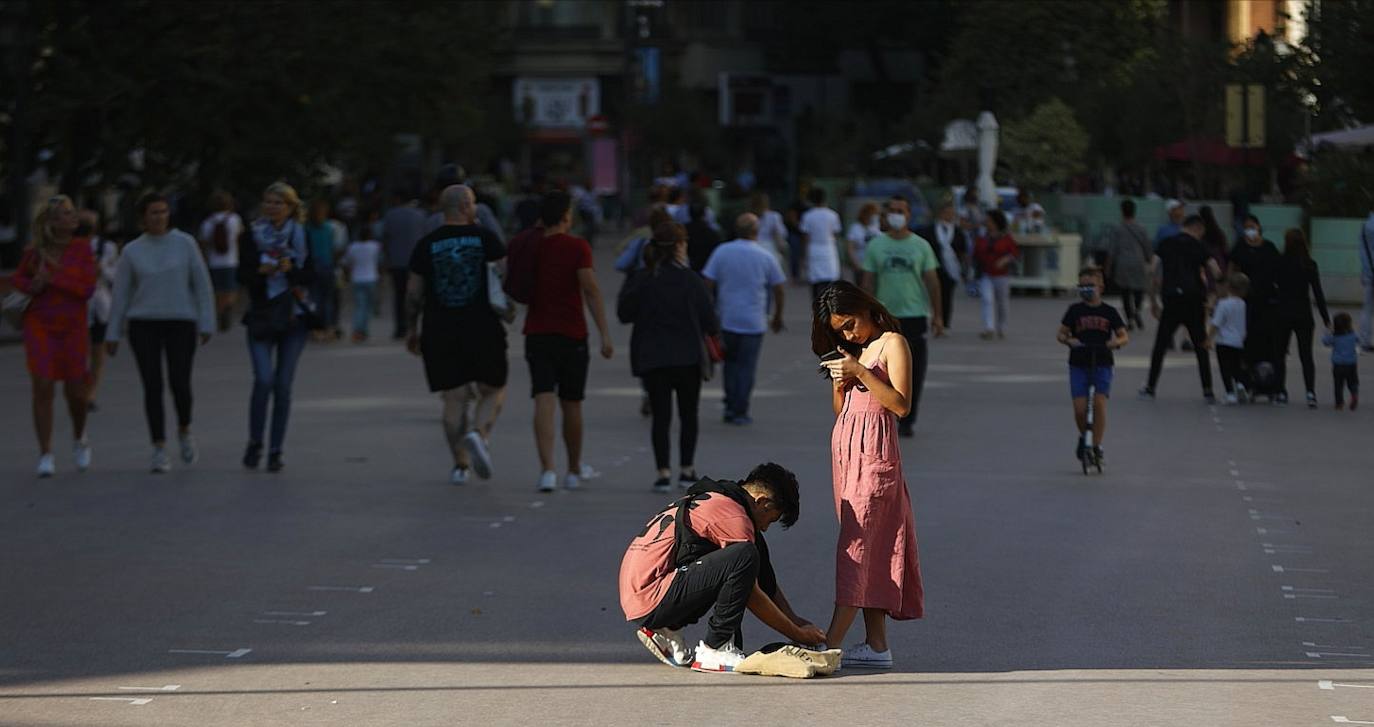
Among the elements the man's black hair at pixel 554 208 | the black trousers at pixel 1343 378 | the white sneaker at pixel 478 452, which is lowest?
the black trousers at pixel 1343 378

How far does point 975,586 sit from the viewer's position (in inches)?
389

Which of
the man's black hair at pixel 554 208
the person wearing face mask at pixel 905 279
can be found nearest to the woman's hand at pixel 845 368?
A: the man's black hair at pixel 554 208

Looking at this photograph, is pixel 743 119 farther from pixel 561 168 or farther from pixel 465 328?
pixel 465 328

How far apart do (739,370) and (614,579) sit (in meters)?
7.02

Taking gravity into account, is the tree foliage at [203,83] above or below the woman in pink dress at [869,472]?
above

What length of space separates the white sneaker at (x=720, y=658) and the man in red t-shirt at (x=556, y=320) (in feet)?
16.2

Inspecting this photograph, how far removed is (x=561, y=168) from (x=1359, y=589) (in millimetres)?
75947

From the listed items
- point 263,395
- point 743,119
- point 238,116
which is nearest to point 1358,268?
point 238,116

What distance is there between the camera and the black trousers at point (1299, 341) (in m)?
18.7

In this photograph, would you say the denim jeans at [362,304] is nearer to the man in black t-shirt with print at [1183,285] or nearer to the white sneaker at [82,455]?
the man in black t-shirt with print at [1183,285]

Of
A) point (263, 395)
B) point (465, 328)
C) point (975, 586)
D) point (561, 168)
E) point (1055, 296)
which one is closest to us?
point (975, 586)

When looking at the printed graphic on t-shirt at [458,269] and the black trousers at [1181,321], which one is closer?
the printed graphic on t-shirt at [458,269]

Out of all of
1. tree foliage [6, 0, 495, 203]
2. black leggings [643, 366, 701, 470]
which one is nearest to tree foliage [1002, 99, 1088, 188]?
tree foliage [6, 0, 495, 203]

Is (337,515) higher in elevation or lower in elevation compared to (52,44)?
lower
